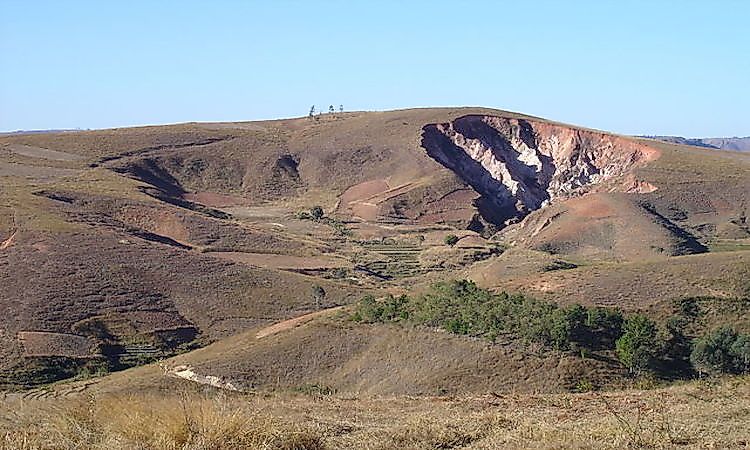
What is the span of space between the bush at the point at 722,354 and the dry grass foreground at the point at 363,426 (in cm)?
1374

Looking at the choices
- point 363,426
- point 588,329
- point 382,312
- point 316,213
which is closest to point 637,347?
point 588,329

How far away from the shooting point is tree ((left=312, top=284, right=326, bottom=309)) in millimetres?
47831

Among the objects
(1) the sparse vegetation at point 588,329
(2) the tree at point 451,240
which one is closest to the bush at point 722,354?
(1) the sparse vegetation at point 588,329

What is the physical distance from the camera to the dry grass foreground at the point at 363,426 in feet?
27.0

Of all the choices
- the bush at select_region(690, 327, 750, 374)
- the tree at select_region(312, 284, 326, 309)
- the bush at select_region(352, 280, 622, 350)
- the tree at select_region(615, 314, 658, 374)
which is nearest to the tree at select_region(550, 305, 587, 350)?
the bush at select_region(352, 280, 622, 350)

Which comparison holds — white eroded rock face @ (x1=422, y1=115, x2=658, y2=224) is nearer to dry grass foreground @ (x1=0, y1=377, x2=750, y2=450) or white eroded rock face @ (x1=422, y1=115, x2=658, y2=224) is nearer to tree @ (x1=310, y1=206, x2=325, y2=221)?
tree @ (x1=310, y1=206, x2=325, y2=221)

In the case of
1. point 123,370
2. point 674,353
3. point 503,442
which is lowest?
point 123,370

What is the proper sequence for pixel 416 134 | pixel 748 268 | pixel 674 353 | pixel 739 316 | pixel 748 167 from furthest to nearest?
pixel 416 134 < pixel 748 167 < pixel 748 268 < pixel 739 316 < pixel 674 353

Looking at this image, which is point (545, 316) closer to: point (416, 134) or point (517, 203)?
point (517, 203)

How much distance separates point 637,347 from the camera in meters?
26.5

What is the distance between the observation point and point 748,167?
90125 mm

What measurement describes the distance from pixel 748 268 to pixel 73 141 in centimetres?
8271

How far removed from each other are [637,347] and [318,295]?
2500cm

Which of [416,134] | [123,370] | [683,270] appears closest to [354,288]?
[123,370]
